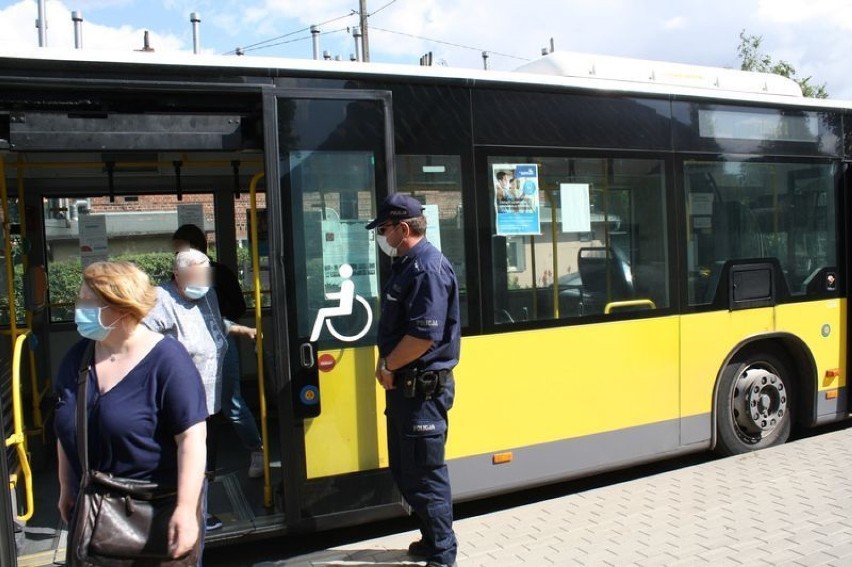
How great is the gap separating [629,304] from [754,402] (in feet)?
5.06

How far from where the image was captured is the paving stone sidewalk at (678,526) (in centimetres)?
401

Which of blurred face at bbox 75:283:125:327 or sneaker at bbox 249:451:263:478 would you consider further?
sneaker at bbox 249:451:263:478

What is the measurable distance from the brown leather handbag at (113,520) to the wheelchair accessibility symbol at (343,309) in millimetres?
1689

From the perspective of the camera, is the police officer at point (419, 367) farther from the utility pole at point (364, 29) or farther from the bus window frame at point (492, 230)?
the utility pole at point (364, 29)

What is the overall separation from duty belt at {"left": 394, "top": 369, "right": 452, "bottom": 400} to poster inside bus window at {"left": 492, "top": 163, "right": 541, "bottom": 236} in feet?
4.15

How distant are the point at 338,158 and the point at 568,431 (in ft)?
7.67

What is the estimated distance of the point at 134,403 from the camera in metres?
2.38

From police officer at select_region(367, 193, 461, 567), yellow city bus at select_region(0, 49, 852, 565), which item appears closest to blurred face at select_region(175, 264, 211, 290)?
yellow city bus at select_region(0, 49, 852, 565)

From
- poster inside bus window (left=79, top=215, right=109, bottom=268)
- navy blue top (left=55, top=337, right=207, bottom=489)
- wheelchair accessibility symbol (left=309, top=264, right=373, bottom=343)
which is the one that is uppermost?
poster inside bus window (left=79, top=215, right=109, bottom=268)

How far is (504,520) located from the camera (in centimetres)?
464

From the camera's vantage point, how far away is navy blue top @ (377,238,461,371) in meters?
3.51

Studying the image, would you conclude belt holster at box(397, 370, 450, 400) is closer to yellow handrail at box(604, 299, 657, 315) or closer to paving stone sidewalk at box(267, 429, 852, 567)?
paving stone sidewalk at box(267, 429, 852, 567)

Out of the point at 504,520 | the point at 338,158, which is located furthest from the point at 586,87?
the point at 504,520

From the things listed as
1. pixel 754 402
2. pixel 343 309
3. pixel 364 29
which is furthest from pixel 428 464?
pixel 364 29
